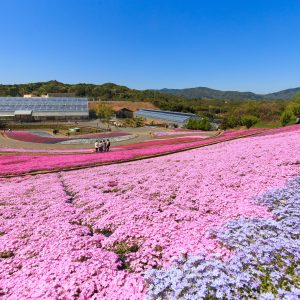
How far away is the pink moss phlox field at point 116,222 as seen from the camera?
5.89 m

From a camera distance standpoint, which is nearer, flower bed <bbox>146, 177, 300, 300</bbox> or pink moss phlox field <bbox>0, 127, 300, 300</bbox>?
flower bed <bbox>146, 177, 300, 300</bbox>

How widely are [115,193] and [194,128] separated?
66.4 meters

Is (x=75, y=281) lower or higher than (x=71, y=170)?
higher

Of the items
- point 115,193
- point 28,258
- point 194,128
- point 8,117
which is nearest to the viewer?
point 28,258

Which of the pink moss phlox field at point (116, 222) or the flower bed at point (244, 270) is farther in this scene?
the pink moss phlox field at point (116, 222)

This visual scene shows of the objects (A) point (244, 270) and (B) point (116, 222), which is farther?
(B) point (116, 222)

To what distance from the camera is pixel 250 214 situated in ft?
27.5

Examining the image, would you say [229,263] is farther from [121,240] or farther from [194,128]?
[194,128]

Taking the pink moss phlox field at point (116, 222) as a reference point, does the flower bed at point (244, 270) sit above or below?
above

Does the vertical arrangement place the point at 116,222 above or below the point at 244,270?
below

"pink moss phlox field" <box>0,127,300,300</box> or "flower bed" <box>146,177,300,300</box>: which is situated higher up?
"flower bed" <box>146,177,300,300</box>

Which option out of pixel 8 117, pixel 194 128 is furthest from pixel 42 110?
pixel 194 128

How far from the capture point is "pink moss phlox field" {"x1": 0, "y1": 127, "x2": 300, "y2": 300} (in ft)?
19.3

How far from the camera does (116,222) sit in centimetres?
891
